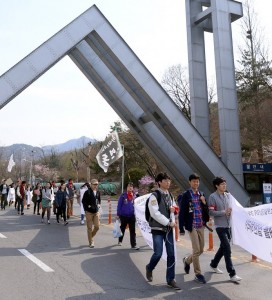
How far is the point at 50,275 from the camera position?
673cm

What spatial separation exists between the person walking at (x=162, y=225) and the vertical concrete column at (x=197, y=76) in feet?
49.1

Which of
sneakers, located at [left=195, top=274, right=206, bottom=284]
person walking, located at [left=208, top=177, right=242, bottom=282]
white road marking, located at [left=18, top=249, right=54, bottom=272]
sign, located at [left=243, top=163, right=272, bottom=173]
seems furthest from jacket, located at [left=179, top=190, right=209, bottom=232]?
sign, located at [left=243, top=163, right=272, bottom=173]

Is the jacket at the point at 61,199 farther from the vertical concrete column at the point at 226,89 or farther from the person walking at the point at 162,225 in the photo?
the person walking at the point at 162,225

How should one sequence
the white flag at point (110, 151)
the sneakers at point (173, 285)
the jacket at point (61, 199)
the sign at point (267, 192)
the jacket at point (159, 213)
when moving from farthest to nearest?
the white flag at point (110, 151)
the sign at point (267, 192)
the jacket at point (61, 199)
the jacket at point (159, 213)
the sneakers at point (173, 285)

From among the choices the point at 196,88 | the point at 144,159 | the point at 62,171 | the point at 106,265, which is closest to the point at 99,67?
the point at 196,88

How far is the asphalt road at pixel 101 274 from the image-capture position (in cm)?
564

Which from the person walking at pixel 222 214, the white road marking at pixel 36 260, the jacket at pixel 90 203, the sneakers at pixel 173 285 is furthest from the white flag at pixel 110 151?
the sneakers at pixel 173 285

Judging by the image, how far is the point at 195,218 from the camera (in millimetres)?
6398

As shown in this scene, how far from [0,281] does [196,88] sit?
1696 cm

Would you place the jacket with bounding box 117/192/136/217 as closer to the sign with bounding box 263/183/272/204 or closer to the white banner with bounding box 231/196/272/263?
the white banner with bounding box 231/196/272/263

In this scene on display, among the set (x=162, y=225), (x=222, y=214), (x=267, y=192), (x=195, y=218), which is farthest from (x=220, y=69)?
(x=162, y=225)

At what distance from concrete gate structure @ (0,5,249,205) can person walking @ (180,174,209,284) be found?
1045 cm

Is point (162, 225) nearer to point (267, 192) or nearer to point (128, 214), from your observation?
point (128, 214)

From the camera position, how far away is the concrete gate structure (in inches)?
606
